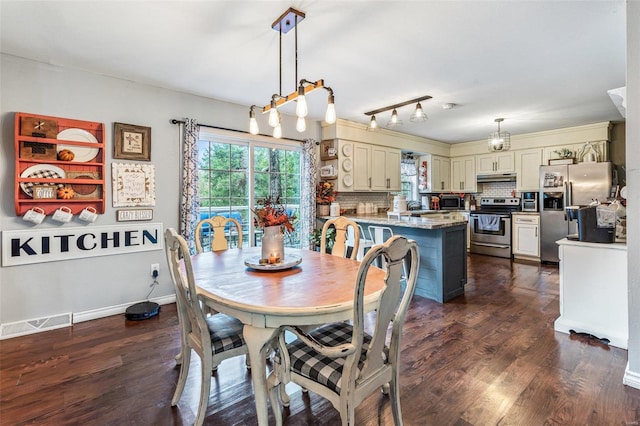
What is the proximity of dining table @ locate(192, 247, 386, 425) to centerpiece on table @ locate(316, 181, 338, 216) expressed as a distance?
2.81 m

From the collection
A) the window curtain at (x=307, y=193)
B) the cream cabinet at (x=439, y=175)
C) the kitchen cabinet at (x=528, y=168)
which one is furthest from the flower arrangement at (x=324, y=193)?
the kitchen cabinet at (x=528, y=168)

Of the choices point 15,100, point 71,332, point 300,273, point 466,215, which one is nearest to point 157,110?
point 15,100

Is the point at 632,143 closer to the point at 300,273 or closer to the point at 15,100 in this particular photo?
the point at 300,273

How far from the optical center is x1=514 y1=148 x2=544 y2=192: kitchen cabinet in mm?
5762

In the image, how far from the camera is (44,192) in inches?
108

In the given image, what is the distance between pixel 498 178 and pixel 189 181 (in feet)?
19.5

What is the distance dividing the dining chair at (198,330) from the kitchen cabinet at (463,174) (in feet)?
21.0

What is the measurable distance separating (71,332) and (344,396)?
282cm

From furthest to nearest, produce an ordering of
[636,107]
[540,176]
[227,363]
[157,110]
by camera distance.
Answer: [540,176], [157,110], [227,363], [636,107]

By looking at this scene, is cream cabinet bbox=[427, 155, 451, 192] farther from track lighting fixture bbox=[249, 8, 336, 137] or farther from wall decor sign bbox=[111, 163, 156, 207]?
wall decor sign bbox=[111, 163, 156, 207]

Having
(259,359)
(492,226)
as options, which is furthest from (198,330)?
(492,226)

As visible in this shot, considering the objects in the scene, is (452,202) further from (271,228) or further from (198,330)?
(198,330)

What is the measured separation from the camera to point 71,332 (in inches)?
110

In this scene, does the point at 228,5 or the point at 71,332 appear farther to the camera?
the point at 71,332
